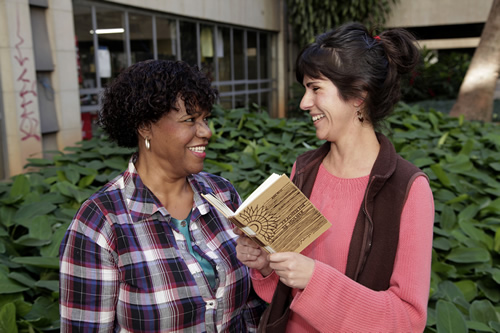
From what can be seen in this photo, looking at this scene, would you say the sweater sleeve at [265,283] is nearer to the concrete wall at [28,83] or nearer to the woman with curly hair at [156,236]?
the woman with curly hair at [156,236]

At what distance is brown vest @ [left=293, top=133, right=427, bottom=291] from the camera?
1.45 m

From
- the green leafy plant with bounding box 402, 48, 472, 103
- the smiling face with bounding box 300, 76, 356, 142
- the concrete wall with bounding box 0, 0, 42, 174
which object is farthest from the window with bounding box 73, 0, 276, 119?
the green leafy plant with bounding box 402, 48, 472, 103

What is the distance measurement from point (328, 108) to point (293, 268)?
552 millimetres

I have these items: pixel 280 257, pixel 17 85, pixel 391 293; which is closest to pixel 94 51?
pixel 17 85

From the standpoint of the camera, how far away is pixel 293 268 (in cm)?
137

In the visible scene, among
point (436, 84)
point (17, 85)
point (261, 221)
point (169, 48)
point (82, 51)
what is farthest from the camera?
point (436, 84)

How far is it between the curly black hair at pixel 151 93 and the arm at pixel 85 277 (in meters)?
0.40

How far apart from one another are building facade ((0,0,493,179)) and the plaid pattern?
4472mm

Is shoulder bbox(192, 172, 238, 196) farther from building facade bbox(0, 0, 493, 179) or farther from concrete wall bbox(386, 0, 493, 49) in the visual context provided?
concrete wall bbox(386, 0, 493, 49)

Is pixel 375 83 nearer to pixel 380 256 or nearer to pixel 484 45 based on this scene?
pixel 380 256

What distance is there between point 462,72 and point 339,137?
1540 centimetres

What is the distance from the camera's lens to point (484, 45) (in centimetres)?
814

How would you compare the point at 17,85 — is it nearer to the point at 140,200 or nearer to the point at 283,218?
the point at 140,200

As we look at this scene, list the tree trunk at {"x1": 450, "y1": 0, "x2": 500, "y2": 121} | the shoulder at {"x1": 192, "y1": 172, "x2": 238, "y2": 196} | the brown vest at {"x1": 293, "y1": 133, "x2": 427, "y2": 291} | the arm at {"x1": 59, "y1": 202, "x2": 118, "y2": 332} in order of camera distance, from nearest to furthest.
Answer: the brown vest at {"x1": 293, "y1": 133, "x2": 427, "y2": 291}, the arm at {"x1": 59, "y1": 202, "x2": 118, "y2": 332}, the shoulder at {"x1": 192, "y1": 172, "x2": 238, "y2": 196}, the tree trunk at {"x1": 450, "y1": 0, "x2": 500, "y2": 121}
